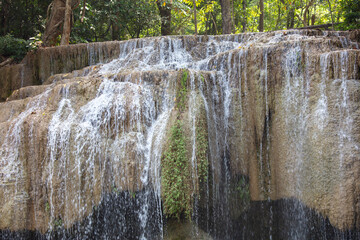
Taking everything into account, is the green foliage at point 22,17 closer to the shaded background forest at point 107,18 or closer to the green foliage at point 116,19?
the shaded background forest at point 107,18

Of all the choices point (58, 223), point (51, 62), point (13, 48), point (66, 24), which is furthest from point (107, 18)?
point (58, 223)

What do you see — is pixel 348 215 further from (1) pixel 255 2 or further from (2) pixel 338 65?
(1) pixel 255 2

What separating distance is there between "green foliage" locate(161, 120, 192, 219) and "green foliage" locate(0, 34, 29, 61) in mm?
8807

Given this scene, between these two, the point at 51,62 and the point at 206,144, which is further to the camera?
the point at 51,62

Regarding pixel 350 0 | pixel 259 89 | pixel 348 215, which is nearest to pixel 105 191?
pixel 259 89

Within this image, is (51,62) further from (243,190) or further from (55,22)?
(243,190)

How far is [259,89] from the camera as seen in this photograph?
592cm

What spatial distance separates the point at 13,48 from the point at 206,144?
9.50 m

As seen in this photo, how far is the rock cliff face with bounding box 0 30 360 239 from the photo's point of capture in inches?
200

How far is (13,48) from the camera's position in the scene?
36.7 ft

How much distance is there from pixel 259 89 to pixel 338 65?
1437 millimetres

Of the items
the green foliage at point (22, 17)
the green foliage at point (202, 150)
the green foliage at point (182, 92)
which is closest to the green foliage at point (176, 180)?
the green foliage at point (202, 150)

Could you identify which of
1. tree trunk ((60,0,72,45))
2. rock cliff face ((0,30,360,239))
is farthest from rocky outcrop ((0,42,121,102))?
rock cliff face ((0,30,360,239))

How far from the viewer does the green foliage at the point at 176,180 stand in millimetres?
5047
